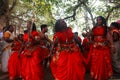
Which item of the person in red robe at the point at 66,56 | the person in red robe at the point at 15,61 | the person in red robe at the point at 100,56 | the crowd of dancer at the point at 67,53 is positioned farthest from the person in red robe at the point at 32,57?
the person in red robe at the point at 15,61

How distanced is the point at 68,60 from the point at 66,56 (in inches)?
4.9

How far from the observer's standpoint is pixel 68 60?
28.5 feet

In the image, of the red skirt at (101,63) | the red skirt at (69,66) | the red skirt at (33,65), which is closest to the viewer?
the red skirt at (69,66)

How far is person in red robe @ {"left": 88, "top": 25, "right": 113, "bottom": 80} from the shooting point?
9.37 meters

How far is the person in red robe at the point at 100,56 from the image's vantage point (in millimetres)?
9367

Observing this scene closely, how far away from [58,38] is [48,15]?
11.0m

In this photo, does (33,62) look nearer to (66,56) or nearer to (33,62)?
(33,62)

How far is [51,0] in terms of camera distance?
17219 millimetres

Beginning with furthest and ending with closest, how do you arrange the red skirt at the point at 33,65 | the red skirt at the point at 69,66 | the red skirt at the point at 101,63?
the red skirt at the point at 101,63 < the red skirt at the point at 33,65 < the red skirt at the point at 69,66

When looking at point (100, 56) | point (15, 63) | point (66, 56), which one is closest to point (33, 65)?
point (66, 56)

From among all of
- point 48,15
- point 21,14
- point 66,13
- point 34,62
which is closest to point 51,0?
point 66,13

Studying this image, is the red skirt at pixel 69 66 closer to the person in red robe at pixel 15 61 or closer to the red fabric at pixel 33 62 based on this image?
the red fabric at pixel 33 62

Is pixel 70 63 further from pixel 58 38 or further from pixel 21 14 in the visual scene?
pixel 21 14

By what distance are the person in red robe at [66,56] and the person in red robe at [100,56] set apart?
70 centimetres
